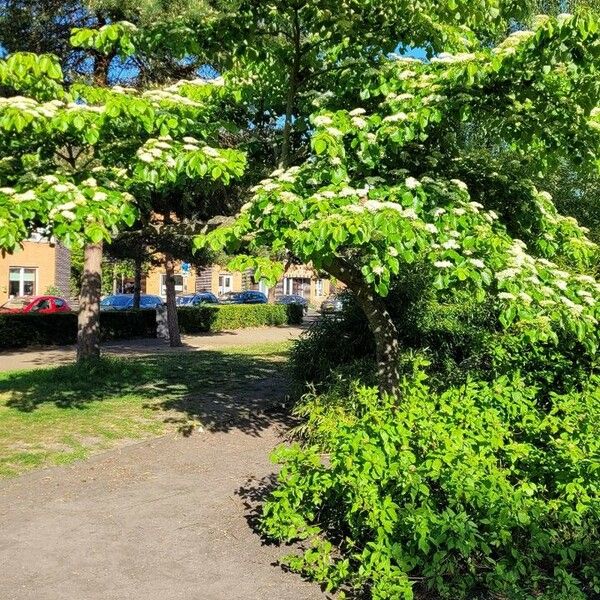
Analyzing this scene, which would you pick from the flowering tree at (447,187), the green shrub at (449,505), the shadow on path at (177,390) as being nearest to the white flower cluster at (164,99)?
the flowering tree at (447,187)

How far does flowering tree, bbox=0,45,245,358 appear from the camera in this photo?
4836 mm

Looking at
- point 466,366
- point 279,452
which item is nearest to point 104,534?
point 279,452

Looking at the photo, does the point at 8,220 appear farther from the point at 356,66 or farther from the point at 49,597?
the point at 356,66

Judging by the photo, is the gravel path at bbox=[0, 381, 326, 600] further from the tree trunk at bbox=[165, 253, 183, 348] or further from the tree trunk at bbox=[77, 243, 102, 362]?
the tree trunk at bbox=[165, 253, 183, 348]

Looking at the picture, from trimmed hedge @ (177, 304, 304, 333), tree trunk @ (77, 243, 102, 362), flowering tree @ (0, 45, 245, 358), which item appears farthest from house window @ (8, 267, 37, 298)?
flowering tree @ (0, 45, 245, 358)

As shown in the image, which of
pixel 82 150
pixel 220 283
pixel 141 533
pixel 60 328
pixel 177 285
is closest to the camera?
pixel 141 533

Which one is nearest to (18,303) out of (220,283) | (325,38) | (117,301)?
(117,301)

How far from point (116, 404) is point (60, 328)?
12.2 metres

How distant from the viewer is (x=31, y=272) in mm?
35062

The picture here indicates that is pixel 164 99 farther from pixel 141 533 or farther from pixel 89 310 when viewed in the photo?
pixel 89 310

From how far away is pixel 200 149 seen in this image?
17.7 feet

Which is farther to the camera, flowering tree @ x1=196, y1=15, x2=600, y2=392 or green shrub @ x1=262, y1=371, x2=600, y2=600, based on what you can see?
flowering tree @ x1=196, y1=15, x2=600, y2=392

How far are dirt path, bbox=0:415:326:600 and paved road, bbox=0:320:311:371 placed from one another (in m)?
6.54

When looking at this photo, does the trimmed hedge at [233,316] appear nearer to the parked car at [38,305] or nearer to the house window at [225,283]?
the parked car at [38,305]
